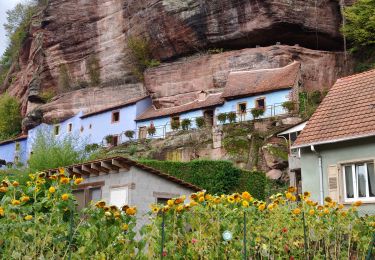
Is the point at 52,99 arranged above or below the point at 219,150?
above

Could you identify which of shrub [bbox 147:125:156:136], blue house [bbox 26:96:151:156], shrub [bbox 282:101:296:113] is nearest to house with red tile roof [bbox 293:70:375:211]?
shrub [bbox 282:101:296:113]

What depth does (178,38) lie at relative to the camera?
4162 centimetres

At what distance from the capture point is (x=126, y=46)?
46.2m

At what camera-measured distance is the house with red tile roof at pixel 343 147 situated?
1437 cm

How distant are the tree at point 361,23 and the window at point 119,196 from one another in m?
25.5

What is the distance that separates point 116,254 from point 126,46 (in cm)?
4229

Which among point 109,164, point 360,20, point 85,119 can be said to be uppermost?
point 360,20

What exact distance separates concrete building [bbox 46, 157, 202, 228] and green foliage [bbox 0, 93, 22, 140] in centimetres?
3924

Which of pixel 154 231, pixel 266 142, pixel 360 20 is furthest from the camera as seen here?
pixel 360 20

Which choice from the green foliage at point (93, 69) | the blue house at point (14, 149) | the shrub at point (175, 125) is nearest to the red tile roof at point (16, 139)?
the blue house at point (14, 149)

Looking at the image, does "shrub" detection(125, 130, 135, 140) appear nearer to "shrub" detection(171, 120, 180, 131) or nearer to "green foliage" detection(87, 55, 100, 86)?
"shrub" detection(171, 120, 180, 131)

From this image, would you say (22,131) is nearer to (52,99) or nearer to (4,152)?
(4,152)

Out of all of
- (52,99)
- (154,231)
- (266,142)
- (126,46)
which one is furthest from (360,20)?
(154,231)

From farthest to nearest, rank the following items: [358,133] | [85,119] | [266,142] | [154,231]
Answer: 1. [85,119]
2. [266,142]
3. [358,133]
4. [154,231]
